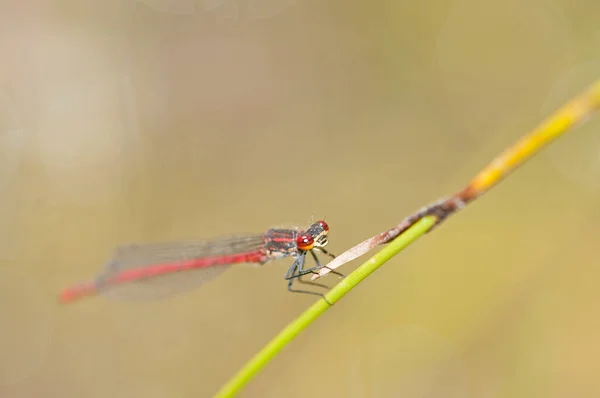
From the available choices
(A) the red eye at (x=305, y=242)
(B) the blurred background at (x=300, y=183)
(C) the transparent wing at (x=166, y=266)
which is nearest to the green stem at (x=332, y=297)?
(A) the red eye at (x=305, y=242)

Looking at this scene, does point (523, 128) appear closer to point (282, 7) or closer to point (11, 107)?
point (282, 7)

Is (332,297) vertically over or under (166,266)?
under

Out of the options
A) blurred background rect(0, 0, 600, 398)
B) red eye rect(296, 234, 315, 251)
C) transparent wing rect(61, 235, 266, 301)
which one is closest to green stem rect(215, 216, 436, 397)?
red eye rect(296, 234, 315, 251)

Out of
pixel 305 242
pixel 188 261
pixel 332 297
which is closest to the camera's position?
pixel 332 297

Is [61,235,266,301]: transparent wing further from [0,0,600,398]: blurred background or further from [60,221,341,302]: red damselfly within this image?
[0,0,600,398]: blurred background

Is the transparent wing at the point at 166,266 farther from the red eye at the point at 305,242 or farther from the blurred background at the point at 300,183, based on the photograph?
the blurred background at the point at 300,183

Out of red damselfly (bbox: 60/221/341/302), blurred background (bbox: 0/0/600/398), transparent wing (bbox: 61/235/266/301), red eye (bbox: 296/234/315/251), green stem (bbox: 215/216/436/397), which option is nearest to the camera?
green stem (bbox: 215/216/436/397)

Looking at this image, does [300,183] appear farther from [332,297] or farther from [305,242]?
[332,297]

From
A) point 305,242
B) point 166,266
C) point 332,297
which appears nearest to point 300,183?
point 166,266
